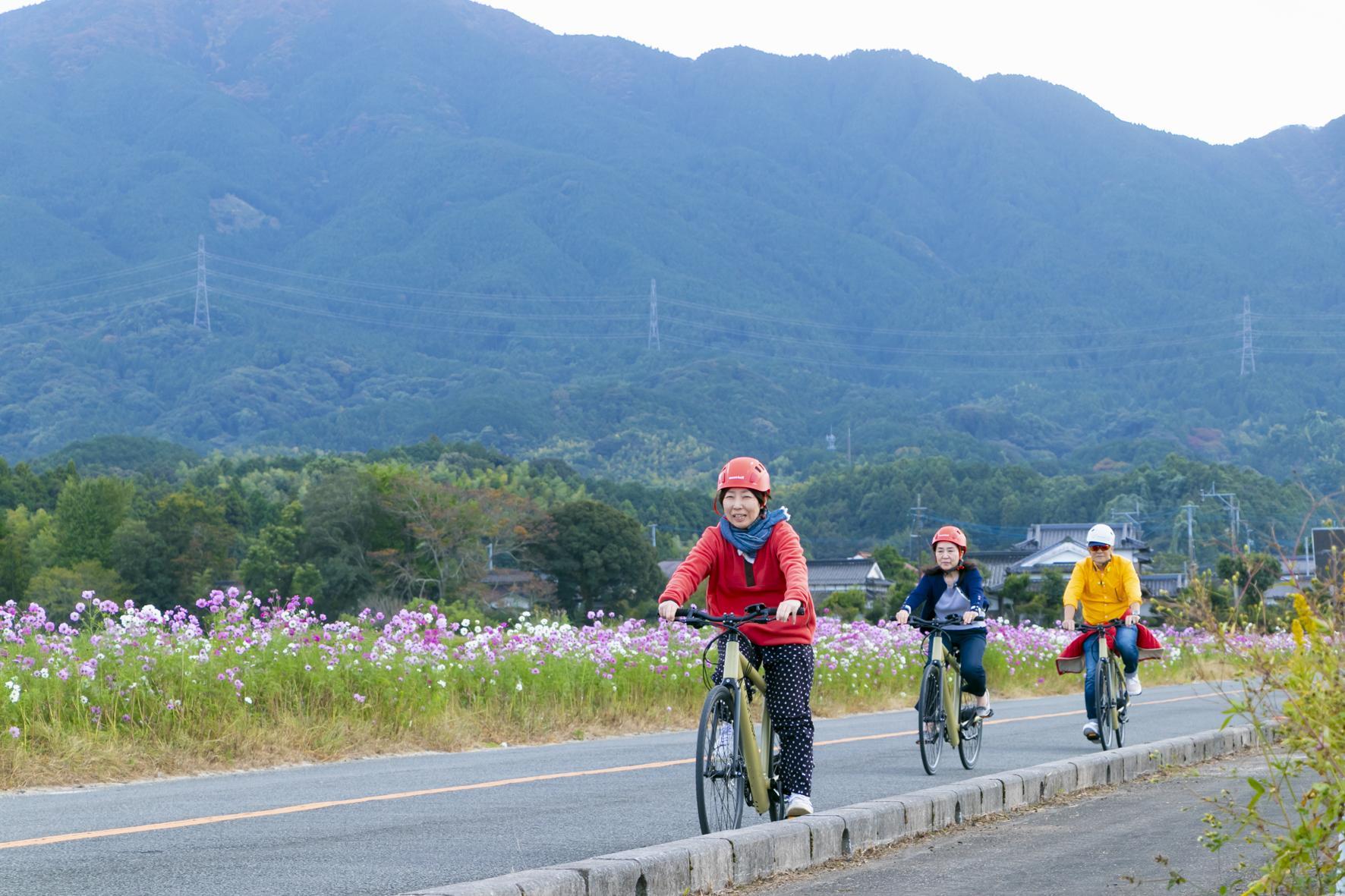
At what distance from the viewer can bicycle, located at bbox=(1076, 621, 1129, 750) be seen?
491 inches

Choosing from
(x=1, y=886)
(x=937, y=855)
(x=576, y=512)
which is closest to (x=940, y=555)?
(x=937, y=855)

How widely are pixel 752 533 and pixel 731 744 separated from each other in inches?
34.5

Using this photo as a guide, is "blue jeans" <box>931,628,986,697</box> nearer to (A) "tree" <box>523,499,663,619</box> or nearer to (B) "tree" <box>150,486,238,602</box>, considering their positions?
(A) "tree" <box>523,499,663,619</box>

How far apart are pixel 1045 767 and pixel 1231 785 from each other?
142cm

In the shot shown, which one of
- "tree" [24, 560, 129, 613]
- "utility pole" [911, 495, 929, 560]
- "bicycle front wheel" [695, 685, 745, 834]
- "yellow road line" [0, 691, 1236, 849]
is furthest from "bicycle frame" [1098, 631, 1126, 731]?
"utility pole" [911, 495, 929, 560]

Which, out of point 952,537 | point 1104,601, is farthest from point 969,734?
point 1104,601

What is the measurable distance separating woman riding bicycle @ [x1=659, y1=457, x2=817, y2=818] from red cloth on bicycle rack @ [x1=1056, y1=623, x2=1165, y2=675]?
18.0ft

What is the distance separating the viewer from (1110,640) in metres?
12.7

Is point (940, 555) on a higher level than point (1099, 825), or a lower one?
higher

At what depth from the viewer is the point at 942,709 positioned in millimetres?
11195

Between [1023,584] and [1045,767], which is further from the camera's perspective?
[1023,584]

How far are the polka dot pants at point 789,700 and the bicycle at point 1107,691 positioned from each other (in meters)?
5.39

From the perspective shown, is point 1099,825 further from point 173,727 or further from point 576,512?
point 576,512

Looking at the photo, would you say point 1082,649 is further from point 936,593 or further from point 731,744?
point 731,744
